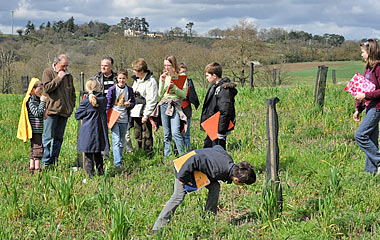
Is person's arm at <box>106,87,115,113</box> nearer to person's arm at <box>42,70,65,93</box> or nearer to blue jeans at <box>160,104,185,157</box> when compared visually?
person's arm at <box>42,70,65,93</box>

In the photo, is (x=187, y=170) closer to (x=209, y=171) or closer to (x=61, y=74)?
(x=209, y=171)

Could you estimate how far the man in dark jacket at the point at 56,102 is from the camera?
5.93 metres

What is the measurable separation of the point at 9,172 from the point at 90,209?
232 centimetres

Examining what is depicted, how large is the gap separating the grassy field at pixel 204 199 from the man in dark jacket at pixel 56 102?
18.2 inches

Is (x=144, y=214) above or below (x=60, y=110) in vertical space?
below

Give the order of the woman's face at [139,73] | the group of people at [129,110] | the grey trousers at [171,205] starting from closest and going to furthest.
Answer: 1. the grey trousers at [171,205]
2. the group of people at [129,110]
3. the woman's face at [139,73]

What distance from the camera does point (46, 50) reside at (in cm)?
4978

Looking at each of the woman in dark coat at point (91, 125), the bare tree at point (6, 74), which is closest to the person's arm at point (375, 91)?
the woman in dark coat at point (91, 125)

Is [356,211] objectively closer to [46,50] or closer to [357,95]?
[357,95]

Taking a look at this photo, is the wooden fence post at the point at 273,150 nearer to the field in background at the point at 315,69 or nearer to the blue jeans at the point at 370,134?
the blue jeans at the point at 370,134

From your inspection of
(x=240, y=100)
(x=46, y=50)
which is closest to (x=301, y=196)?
(x=240, y=100)

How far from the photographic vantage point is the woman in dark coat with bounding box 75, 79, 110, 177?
18.2ft

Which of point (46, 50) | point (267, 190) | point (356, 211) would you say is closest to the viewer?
point (267, 190)

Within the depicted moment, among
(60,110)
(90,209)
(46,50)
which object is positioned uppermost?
(46,50)
